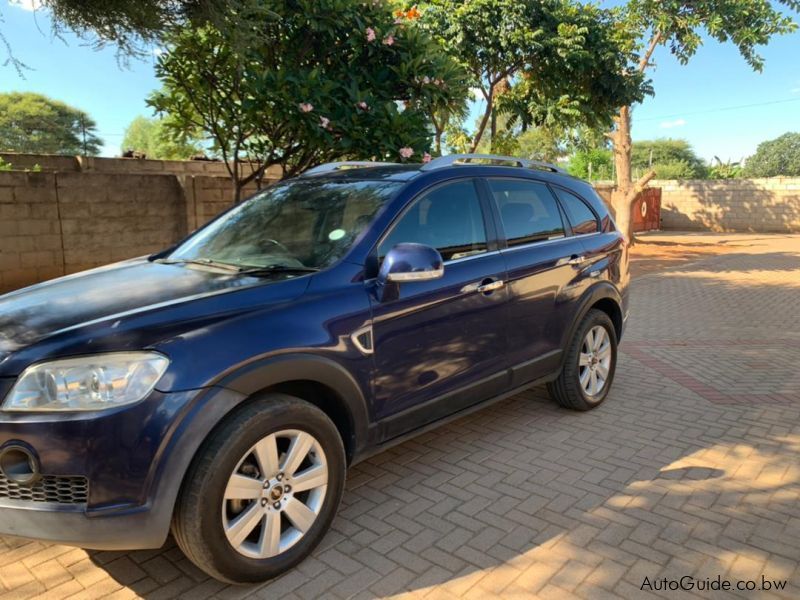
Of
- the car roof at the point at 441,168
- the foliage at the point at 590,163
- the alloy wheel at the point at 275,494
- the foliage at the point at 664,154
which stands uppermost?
the foliage at the point at 664,154

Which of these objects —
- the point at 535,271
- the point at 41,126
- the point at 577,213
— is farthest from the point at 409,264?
the point at 41,126

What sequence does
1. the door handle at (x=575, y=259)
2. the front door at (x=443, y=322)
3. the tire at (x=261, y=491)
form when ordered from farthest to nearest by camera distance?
the door handle at (x=575, y=259)
the front door at (x=443, y=322)
the tire at (x=261, y=491)

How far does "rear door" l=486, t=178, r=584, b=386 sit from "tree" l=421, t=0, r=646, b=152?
807cm

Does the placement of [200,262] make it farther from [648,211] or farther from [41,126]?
[41,126]

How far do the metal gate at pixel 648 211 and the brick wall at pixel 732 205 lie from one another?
612 mm

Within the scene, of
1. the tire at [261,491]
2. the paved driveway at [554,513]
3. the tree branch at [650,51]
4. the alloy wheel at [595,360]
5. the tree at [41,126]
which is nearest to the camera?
the tire at [261,491]

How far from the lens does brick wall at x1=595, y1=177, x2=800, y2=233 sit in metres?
27.0

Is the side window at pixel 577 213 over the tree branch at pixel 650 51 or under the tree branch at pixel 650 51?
under

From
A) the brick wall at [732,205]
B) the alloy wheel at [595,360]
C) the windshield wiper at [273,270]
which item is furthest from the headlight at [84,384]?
the brick wall at [732,205]

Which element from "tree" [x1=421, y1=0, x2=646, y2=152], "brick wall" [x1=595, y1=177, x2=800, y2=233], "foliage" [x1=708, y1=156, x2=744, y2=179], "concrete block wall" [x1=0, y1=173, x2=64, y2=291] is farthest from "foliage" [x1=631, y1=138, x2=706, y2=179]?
"concrete block wall" [x1=0, y1=173, x2=64, y2=291]

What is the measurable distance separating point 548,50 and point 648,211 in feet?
60.2

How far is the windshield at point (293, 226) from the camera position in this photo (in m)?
3.19

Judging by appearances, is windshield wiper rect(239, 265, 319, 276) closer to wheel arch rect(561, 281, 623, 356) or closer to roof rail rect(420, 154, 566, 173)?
roof rail rect(420, 154, 566, 173)

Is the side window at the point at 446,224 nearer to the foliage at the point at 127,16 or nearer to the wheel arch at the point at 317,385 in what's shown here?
the wheel arch at the point at 317,385
